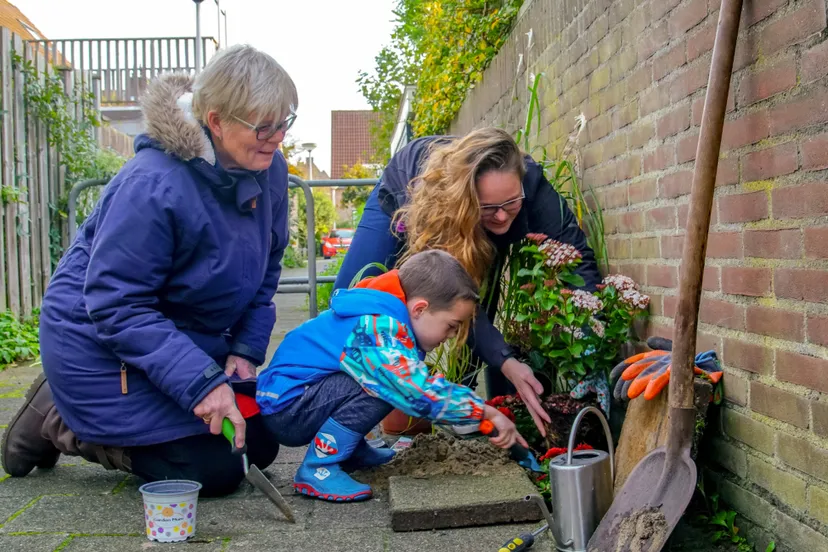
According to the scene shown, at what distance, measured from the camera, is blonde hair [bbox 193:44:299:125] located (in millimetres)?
2443

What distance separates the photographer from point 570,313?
8.93 feet

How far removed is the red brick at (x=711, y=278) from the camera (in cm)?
226

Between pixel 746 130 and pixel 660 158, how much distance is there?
1.81 feet

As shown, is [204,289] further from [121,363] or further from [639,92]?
[639,92]

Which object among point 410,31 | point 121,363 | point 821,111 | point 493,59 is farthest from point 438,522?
point 410,31

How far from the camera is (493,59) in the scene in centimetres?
560

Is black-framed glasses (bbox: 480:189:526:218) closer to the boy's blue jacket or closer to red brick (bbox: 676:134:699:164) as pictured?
the boy's blue jacket

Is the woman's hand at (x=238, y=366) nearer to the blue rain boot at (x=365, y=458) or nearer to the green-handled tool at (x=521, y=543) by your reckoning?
the blue rain boot at (x=365, y=458)

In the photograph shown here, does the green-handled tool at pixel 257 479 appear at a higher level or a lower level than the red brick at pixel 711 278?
lower

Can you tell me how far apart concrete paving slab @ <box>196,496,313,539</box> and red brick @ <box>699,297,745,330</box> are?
4.20 feet

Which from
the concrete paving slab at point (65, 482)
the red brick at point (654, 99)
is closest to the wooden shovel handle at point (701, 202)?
the red brick at point (654, 99)

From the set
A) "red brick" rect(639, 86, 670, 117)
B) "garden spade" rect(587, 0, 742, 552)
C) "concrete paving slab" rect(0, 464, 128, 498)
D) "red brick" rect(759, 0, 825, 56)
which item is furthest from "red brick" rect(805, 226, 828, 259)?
"concrete paving slab" rect(0, 464, 128, 498)

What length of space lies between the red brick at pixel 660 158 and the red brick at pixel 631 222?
171mm

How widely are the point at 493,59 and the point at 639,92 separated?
2.97 m
